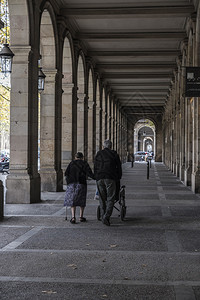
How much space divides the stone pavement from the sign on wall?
4.23 meters

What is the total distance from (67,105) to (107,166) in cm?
952

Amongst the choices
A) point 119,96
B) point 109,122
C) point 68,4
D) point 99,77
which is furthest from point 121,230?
point 119,96

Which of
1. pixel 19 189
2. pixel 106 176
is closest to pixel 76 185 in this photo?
pixel 106 176

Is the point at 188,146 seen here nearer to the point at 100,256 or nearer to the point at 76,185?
the point at 76,185

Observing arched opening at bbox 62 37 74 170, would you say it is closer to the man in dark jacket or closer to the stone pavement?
the stone pavement

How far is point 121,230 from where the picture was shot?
7.60 meters

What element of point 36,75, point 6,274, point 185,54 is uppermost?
point 185,54

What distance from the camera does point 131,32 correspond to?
1759 centimetres

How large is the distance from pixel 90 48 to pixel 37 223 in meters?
14.2

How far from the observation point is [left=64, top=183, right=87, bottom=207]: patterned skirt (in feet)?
27.5

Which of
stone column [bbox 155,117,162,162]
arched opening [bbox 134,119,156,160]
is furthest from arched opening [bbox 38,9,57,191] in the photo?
stone column [bbox 155,117,162,162]

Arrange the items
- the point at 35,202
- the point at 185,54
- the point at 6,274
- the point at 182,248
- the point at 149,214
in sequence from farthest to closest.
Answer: the point at 185,54, the point at 35,202, the point at 149,214, the point at 182,248, the point at 6,274

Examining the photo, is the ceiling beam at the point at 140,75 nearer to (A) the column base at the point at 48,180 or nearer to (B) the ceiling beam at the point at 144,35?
(B) the ceiling beam at the point at 144,35

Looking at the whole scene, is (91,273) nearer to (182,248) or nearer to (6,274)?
(6,274)
